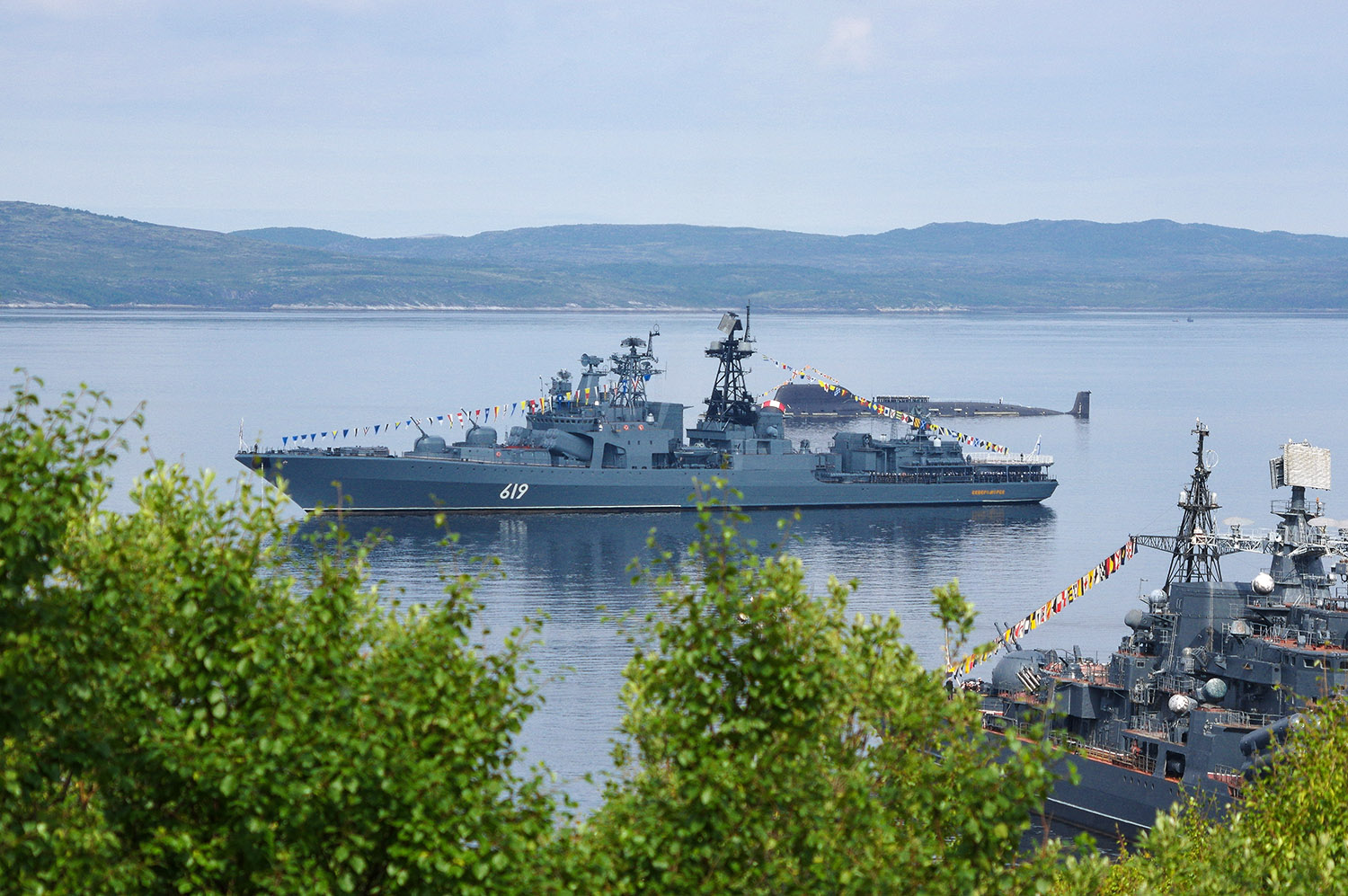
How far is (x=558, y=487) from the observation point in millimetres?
88000

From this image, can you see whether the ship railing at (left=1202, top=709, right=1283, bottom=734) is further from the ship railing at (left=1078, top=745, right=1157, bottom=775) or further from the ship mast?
the ship mast

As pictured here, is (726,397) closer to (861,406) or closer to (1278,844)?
(861,406)

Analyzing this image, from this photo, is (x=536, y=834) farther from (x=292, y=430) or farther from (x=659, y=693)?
(x=292, y=430)

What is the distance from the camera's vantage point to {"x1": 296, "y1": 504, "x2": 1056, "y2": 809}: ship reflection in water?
1797 inches

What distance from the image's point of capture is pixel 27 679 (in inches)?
536

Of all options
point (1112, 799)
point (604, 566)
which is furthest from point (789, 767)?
point (604, 566)

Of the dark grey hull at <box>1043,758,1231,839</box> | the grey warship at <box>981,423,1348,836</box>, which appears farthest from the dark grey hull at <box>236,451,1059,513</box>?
the dark grey hull at <box>1043,758,1231,839</box>

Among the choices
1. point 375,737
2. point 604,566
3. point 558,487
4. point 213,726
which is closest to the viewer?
point 375,737

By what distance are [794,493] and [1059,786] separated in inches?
2061

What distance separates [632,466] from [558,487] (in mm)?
4315

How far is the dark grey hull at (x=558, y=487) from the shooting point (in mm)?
84562

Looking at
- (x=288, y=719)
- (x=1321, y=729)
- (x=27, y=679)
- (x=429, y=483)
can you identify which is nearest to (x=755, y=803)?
(x=288, y=719)

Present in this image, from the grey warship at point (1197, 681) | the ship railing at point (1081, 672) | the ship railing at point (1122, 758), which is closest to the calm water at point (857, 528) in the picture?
the ship railing at point (1081, 672)

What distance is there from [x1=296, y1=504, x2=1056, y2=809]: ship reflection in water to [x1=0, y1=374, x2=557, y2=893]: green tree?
22185 mm
